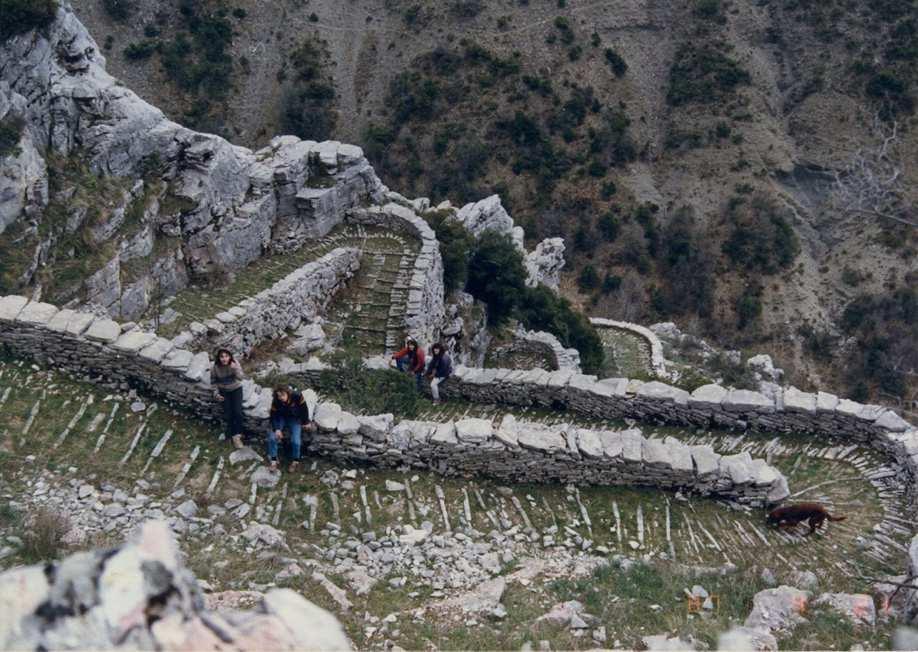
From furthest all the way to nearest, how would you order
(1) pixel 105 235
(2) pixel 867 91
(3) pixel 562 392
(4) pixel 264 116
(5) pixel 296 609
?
(4) pixel 264 116 < (2) pixel 867 91 < (1) pixel 105 235 < (3) pixel 562 392 < (5) pixel 296 609

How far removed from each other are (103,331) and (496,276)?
18889mm

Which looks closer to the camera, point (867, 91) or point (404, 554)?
point (404, 554)

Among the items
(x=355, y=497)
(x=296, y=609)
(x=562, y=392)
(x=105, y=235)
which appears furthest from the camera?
(x=105, y=235)

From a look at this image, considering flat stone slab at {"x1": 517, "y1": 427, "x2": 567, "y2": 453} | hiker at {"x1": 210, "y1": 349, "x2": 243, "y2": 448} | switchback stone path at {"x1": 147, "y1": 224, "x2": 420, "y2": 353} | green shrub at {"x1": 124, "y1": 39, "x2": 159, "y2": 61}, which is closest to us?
hiker at {"x1": 210, "y1": 349, "x2": 243, "y2": 448}

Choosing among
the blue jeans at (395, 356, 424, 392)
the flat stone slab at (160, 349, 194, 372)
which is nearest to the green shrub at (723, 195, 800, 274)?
the blue jeans at (395, 356, 424, 392)

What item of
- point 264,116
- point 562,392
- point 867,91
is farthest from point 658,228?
point 562,392

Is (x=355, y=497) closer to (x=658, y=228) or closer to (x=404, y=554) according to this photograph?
(x=404, y=554)

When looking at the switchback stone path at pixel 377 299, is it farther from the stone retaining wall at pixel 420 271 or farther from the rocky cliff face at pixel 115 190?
the rocky cliff face at pixel 115 190

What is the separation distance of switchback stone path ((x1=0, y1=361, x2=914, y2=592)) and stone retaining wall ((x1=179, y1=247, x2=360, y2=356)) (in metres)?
5.23

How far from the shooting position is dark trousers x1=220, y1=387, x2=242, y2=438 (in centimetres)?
1077

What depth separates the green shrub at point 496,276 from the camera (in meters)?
28.6

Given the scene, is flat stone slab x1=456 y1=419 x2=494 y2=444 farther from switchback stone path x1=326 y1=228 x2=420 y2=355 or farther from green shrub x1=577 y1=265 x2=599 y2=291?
green shrub x1=577 y1=265 x2=599 y2=291

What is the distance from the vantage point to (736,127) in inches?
2334

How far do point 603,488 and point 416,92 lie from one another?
54595 mm
